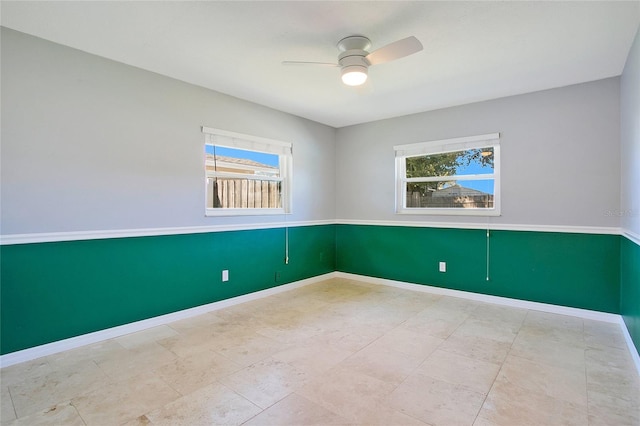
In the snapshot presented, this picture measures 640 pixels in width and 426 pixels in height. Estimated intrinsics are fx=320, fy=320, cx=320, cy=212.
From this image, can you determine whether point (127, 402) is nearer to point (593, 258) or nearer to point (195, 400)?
point (195, 400)

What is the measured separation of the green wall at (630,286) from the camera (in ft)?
7.85

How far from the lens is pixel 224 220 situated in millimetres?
3818

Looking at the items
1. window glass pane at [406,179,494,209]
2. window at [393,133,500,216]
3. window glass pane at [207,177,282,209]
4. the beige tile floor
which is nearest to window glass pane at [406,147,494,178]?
window at [393,133,500,216]

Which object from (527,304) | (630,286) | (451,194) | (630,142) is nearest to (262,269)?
(451,194)

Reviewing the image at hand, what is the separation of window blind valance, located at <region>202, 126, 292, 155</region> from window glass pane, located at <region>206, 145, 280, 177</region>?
82 millimetres

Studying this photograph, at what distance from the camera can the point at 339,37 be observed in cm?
247

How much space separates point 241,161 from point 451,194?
111 inches

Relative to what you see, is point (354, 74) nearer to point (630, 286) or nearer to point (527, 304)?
point (630, 286)

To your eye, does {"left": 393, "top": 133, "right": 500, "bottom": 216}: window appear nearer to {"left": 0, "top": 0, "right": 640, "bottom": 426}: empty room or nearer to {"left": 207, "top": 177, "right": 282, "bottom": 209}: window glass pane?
{"left": 0, "top": 0, "right": 640, "bottom": 426}: empty room

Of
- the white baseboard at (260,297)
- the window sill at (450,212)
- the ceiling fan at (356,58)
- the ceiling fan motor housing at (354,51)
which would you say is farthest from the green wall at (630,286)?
the ceiling fan motor housing at (354,51)

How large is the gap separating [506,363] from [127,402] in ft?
8.59

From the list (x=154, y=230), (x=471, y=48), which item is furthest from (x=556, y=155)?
(x=154, y=230)

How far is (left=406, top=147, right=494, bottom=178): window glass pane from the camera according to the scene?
160 inches

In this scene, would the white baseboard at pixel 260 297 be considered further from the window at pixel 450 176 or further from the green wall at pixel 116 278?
the window at pixel 450 176
